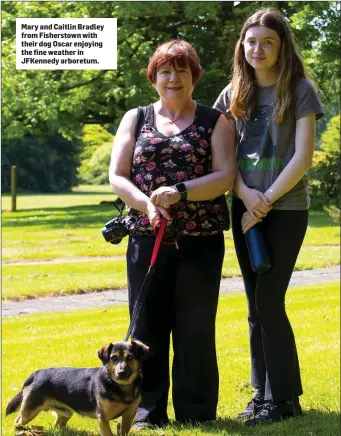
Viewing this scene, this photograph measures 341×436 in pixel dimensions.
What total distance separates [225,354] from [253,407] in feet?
4.60

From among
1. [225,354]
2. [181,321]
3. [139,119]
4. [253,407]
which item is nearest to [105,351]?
[181,321]

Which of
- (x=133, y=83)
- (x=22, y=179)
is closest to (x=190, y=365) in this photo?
(x=133, y=83)

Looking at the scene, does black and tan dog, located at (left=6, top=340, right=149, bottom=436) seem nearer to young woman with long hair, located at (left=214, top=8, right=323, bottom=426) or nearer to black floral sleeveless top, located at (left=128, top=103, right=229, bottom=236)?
black floral sleeveless top, located at (left=128, top=103, right=229, bottom=236)

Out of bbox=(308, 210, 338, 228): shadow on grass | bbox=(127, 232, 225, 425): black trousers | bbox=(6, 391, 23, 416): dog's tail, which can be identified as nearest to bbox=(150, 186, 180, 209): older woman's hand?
bbox=(127, 232, 225, 425): black trousers

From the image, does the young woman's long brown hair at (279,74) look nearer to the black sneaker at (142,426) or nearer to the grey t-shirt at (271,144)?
the grey t-shirt at (271,144)

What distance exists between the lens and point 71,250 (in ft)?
46.9

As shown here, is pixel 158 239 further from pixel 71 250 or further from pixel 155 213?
pixel 71 250

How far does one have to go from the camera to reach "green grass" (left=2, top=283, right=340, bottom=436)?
390 cm

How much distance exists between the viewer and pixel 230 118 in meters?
3.82

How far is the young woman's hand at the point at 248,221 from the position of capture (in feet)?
12.2

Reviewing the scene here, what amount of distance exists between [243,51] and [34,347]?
2692 millimetres

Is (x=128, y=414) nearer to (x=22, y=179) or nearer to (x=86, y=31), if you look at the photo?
(x=86, y=31)

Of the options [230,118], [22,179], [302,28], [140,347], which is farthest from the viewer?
[22,179]

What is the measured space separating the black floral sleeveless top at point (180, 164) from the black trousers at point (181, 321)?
76mm
